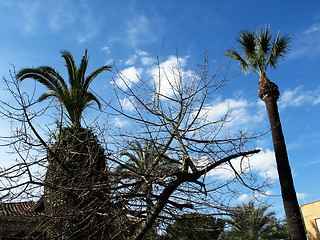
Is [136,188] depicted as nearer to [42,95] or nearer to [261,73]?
[42,95]

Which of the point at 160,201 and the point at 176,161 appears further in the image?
the point at 176,161

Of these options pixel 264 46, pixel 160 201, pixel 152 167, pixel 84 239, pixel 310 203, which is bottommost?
pixel 84 239

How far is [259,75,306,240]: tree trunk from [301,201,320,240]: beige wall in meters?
14.1

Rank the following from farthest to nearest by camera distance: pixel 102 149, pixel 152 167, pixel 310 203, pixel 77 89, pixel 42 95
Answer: pixel 310 203
pixel 42 95
pixel 77 89
pixel 102 149
pixel 152 167

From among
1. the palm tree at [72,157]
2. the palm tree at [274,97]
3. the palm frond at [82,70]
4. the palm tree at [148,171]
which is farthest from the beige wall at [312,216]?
the palm tree at [148,171]

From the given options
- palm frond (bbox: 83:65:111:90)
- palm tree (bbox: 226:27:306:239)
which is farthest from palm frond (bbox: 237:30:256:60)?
palm frond (bbox: 83:65:111:90)

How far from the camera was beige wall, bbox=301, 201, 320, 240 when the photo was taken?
814 inches

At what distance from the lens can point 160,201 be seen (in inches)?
176

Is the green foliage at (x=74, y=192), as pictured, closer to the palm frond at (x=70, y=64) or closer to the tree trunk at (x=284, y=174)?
the tree trunk at (x=284, y=174)

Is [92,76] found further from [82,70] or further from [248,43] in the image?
[248,43]

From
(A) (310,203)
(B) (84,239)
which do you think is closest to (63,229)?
(B) (84,239)

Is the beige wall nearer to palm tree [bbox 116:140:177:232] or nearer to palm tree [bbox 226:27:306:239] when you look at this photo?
palm tree [bbox 226:27:306:239]

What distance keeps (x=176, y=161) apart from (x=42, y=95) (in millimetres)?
7594

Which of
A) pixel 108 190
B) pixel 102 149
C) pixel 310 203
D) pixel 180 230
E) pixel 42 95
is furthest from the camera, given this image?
pixel 310 203
